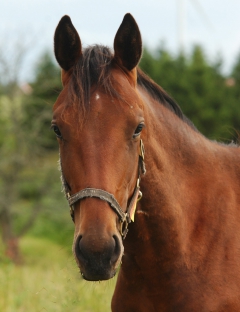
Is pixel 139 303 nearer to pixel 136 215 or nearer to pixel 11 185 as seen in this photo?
pixel 136 215

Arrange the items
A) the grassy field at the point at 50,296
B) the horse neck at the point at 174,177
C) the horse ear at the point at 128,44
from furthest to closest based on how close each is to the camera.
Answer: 1. the grassy field at the point at 50,296
2. the horse neck at the point at 174,177
3. the horse ear at the point at 128,44

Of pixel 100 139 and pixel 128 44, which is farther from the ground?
pixel 128 44

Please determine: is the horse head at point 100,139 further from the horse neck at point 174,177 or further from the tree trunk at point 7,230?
the tree trunk at point 7,230

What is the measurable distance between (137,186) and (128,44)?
3.13 feet

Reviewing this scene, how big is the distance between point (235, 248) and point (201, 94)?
103 ft

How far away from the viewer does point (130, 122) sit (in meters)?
3.15

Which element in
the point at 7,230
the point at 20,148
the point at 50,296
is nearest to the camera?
the point at 50,296

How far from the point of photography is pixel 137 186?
130 inches

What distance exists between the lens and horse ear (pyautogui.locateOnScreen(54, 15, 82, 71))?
343cm

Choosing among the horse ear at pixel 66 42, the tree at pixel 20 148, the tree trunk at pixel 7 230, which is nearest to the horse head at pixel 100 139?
the horse ear at pixel 66 42

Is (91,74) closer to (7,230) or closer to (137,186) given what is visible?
(137,186)

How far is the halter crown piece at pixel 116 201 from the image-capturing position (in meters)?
2.94

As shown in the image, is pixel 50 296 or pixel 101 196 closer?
pixel 101 196

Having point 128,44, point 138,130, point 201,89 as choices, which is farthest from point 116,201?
point 201,89
